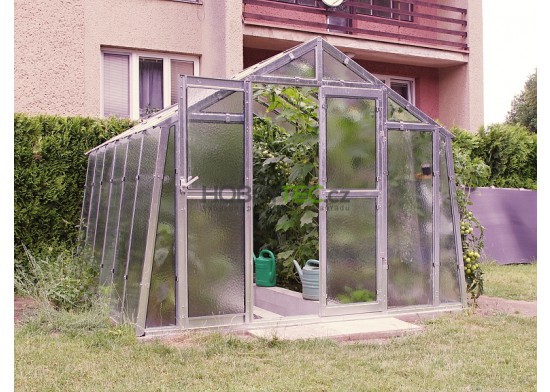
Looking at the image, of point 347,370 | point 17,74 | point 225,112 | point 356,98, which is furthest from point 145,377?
point 17,74

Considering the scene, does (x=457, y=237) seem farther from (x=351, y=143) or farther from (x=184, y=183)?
(x=184, y=183)

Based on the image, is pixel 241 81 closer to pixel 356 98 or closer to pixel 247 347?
pixel 356 98

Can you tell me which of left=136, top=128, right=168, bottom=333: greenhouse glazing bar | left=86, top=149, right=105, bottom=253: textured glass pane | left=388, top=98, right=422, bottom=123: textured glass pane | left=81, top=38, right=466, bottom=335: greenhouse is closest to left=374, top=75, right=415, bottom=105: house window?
left=81, top=38, right=466, bottom=335: greenhouse

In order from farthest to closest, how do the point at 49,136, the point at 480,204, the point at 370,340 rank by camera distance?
the point at 480,204, the point at 49,136, the point at 370,340

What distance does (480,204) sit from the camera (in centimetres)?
1316

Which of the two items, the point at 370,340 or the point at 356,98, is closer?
the point at 370,340

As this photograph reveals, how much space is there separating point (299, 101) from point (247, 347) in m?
3.48

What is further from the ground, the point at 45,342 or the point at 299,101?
the point at 299,101

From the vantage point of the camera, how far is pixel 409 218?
311 inches

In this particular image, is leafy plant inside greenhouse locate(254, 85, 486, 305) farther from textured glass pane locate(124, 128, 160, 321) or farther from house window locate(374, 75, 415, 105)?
house window locate(374, 75, 415, 105)

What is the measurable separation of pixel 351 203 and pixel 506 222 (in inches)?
274

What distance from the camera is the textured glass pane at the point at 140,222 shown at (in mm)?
6605

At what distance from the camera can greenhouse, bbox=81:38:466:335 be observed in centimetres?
664

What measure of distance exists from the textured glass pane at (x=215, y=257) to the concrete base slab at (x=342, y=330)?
464 millimetres
